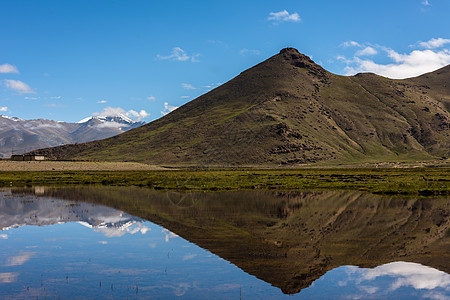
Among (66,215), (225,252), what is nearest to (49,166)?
(66,215)

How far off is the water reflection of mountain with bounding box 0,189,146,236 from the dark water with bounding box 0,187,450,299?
0.11 metres

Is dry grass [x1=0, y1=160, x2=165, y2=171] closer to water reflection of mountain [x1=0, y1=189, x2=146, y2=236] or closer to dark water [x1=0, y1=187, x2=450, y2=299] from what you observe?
water reflection of mountain [x1=0, y1=189, x2=146, y2=236]

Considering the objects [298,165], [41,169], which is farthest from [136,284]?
[298,165]

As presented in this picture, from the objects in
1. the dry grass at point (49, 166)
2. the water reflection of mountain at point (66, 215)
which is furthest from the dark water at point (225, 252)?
the dry grass at point (49, 166)

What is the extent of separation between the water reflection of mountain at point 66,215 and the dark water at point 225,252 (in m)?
0.11

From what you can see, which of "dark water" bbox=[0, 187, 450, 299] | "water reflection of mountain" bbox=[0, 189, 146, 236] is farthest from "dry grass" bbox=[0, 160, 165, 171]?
"dark water" bbox=[0, 187, 450, 299]

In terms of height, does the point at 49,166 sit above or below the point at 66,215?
above

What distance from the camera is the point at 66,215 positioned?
128ft

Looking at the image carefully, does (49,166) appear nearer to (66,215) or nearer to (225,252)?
(66,215)

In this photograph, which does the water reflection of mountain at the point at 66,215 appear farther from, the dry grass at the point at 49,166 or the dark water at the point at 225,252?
the dry grass at the point at 49,166

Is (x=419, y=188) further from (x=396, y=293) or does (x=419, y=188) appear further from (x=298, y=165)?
(x=298, y=165)

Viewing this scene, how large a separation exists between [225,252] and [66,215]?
2206 centimetres

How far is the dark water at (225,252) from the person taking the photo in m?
17.0

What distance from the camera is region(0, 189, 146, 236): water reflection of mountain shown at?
32878 millimetres
